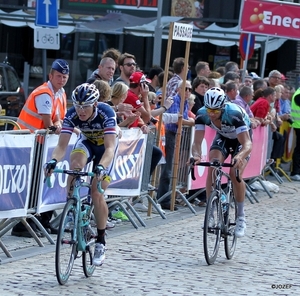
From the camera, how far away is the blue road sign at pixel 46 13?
662 inches

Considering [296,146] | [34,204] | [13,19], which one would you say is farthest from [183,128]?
[13,19]

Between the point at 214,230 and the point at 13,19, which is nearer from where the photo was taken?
the point at 214,230

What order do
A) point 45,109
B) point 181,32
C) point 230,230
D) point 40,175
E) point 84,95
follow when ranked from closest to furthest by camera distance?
point 84,95 < point 40,175 < point 230,230 < point 45,109 < point 181,32

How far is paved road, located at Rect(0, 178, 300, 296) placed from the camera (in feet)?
27.9

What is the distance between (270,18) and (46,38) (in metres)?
5.20

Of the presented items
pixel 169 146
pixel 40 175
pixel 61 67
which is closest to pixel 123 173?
pixel 61 67

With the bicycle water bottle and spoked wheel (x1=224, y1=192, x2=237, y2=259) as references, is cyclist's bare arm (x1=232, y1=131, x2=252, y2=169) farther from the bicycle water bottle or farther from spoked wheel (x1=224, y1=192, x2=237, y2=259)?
spoked wheel (x1=224, y1=192, x2=237, y2=259)

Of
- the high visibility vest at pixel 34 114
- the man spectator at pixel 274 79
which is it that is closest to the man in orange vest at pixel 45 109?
the high visibility vest at pixel 34 114

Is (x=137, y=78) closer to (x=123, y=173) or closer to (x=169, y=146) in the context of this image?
(x=123, y=173)

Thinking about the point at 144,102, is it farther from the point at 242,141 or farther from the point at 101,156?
the point at 101,156

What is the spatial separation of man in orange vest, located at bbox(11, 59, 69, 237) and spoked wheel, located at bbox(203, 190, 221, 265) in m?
2.03

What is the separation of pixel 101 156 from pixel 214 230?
1.49m

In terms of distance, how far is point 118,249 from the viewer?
10.6 metres

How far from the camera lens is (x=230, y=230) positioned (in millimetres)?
10414
